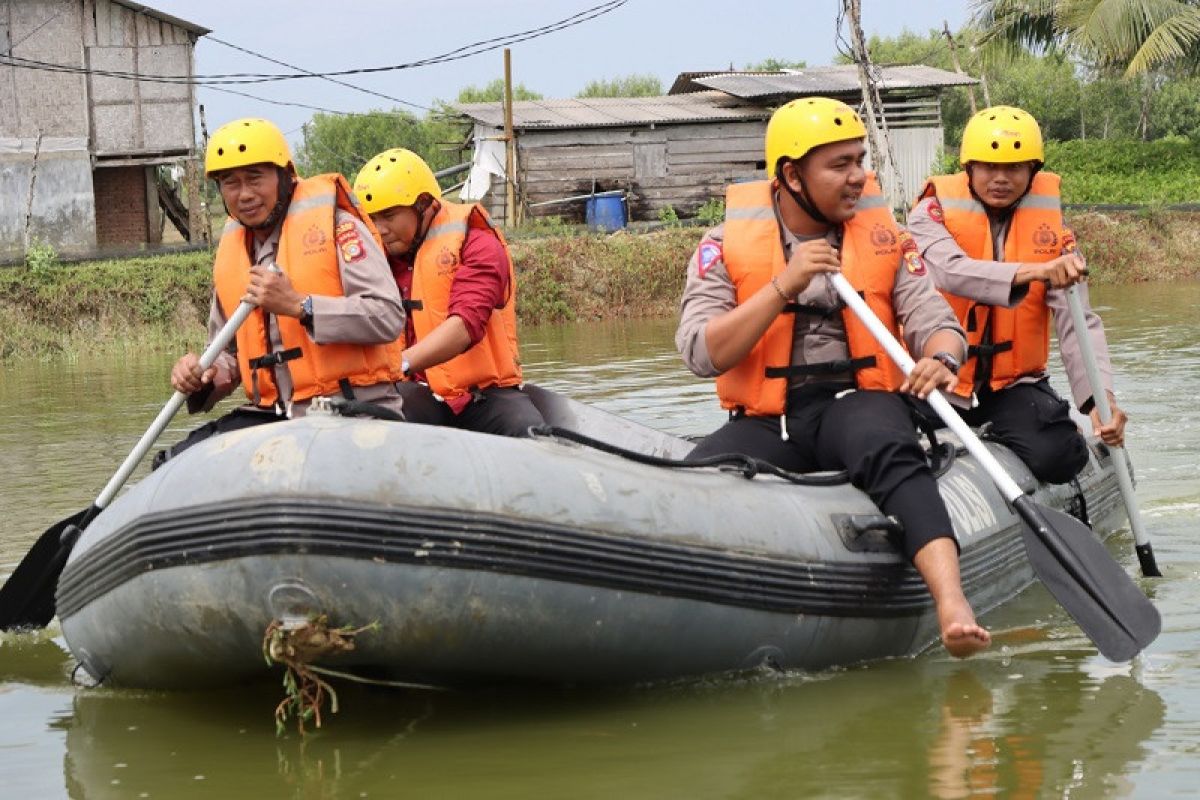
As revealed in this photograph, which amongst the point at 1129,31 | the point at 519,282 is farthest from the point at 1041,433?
the point at 1129,31

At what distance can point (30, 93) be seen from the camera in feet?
88.2

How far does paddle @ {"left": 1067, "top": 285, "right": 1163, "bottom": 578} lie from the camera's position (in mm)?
6031

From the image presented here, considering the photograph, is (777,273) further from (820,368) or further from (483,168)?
(483,168)

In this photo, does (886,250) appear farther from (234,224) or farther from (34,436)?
(34,436)

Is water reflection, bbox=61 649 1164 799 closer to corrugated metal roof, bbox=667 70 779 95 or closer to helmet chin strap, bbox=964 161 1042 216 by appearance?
helmet chin strap, bbox=964 161 1042 216

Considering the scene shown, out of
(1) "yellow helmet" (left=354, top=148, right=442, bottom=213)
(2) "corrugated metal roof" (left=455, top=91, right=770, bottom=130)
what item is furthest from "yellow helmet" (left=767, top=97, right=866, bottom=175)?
(2) "corrugated metal roof" (left=455, top=91, right=770, bottom=130)

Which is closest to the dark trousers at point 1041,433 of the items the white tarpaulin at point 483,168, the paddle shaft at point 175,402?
the paddle shaft at point 175,402

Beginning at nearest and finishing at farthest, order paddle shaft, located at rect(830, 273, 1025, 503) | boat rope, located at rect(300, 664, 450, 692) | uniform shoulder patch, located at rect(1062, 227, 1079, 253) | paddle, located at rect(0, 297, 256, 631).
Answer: boat rope, located at rect(300, 664, 450, 692) → paddle shaft, located at rect(830, 273, 1025, 503) → paddle, located at rect(0, 297, 256, 631) → uniform shoulder patch, located at rect(1062, 227, 1079, 253)

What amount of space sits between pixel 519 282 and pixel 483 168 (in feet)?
33.0

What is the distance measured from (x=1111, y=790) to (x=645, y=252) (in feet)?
61.2

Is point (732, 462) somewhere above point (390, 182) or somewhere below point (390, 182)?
below

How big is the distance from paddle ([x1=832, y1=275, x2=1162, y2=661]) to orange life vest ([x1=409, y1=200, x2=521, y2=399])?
1.58 meters

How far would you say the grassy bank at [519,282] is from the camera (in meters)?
20.2

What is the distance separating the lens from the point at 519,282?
21.6 metres
